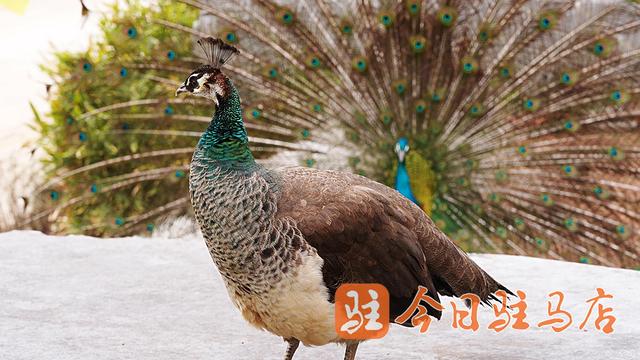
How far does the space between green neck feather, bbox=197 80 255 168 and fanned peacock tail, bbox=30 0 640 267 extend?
2807 millimetres

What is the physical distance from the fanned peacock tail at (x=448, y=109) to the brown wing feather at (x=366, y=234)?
2.53 metres

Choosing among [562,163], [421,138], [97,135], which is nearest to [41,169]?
[97,135]

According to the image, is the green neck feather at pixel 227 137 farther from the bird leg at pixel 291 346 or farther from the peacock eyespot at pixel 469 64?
the peacock eyespot at pixel 469 64

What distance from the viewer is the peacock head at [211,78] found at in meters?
2.02

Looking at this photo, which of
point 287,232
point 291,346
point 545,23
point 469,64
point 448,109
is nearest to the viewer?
point 287,232

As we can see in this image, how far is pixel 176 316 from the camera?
9.70 feet

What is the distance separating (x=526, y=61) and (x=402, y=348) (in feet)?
9.87

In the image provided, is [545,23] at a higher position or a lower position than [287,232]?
higher

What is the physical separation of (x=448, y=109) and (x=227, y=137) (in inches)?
134

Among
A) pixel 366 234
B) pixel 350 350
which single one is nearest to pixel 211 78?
pixel 366 234

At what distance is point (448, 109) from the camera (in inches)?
207

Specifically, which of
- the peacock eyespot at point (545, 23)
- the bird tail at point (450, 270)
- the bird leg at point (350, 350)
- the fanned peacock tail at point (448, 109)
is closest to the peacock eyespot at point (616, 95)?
the fanned peacock tail at point (448, 109)

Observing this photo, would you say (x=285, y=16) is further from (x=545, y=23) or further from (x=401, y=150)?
(x=545, y=23)

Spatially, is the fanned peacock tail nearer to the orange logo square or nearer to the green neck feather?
the orange logo square
